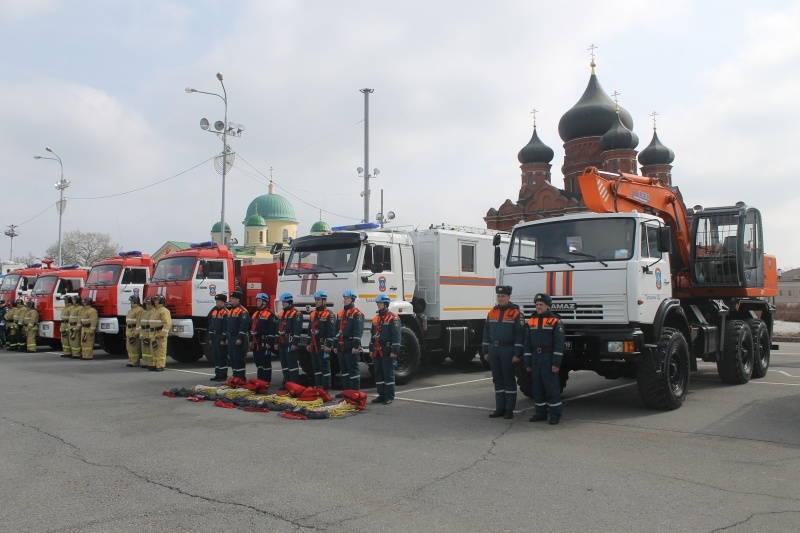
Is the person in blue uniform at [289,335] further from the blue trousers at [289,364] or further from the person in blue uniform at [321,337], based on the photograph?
the person in blue uniform at [321,337]

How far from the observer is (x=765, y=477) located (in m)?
5.90

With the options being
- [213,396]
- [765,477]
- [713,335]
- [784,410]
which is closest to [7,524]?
[213,396]

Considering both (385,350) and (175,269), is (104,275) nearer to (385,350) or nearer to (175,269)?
(175,269)

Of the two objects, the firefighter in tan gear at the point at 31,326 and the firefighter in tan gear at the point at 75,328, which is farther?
the firefighter in tan gear at the point at 31,326

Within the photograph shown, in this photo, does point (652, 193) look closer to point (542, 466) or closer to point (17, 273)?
point (542, 466)

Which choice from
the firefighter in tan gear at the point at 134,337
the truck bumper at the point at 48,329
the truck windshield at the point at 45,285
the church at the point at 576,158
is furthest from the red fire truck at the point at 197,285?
the church at the point at 576,158

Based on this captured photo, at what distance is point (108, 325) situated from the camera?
1761cm

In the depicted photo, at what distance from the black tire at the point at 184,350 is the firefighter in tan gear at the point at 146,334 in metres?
1.82

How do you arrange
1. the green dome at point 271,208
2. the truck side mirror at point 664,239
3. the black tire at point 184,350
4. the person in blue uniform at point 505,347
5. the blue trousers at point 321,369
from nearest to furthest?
1. the person in blue uniform at point 505,347
2. the truck side mirror at point 664,239
3. the blue trousers at point 321,369
4. the black tire at point 184,350
5. the green dome at point 271,208

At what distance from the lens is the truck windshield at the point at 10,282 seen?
76.2 ft

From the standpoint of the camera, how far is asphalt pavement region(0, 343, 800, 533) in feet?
15.8

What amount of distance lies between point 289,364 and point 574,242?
5360mm

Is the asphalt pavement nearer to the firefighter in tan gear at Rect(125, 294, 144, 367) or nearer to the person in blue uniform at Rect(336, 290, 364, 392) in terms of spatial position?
the person in blue uniform at Rect(336, 290, 364, 392)

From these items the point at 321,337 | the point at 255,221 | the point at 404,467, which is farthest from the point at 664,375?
the point at 255,221
